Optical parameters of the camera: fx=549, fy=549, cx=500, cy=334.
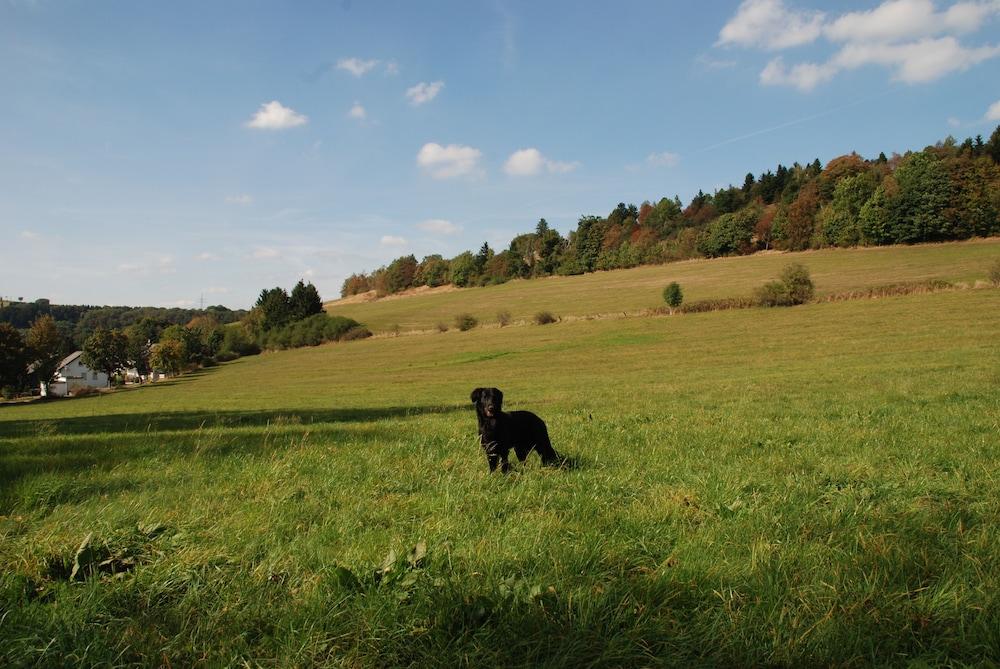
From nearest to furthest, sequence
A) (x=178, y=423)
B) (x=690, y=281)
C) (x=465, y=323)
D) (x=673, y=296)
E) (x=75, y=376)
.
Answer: (x=178, y=423) → (x=673, y=296) → (x=465, y=323) → (x=690, y=281) → (x=75, y=376)

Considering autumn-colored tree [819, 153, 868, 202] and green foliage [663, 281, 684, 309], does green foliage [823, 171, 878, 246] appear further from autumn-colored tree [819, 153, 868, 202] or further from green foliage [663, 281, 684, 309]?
green foliage [663, 281, 684, 309]

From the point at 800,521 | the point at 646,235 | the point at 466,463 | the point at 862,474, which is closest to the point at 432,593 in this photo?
the point at 800,521

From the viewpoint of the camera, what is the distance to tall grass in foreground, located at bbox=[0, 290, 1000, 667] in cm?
240

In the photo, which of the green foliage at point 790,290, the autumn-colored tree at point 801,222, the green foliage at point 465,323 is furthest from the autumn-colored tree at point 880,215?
the green foliage at point 465,323

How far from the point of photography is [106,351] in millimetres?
94125

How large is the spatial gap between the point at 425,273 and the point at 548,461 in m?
142

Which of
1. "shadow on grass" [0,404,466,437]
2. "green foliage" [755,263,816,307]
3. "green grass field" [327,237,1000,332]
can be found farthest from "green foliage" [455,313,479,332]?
"shadow on grass" [0,404,466,437]

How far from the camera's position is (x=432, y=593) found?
8.65 ft

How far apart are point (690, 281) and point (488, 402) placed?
82.3 m

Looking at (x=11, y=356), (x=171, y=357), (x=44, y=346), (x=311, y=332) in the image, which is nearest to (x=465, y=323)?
(x=311, y=332)

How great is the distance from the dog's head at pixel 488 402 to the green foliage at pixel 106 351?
4290 inches

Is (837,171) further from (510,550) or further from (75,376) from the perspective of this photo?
(75,376)

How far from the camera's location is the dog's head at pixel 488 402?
7.00 m

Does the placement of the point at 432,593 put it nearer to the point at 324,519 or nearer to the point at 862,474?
the point at 324,519
